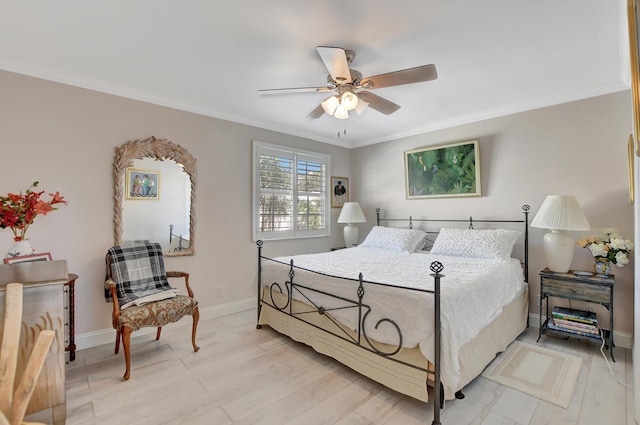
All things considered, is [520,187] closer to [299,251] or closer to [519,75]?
[519,75]

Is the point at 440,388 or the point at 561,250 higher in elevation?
the point at 561,250

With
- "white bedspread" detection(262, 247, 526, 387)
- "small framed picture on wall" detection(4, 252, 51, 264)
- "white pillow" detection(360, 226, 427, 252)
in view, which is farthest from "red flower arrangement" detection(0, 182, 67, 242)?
"white pillow" detection(360, 226, 427, 252)

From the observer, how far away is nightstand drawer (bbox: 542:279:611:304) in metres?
2.72

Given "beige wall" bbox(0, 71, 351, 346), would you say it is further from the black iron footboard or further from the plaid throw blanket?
the black iron footboard

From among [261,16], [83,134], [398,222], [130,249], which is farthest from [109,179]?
[398,222]

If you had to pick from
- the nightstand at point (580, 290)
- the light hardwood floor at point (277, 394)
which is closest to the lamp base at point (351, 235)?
the light hardwood floor at point (277, 394)

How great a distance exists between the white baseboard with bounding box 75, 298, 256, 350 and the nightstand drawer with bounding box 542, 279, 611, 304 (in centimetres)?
340

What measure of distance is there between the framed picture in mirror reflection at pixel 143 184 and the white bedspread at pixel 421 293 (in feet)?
5.00

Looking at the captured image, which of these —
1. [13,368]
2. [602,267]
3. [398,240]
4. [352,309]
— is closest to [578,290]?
[602,267]

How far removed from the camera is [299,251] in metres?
4.71

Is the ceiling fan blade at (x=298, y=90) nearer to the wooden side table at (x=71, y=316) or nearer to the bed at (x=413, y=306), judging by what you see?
the bed at (x=413, y=306)

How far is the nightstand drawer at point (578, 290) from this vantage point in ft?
8.91

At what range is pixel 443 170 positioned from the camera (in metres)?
4.20

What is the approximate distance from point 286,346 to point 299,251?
1.90 m
